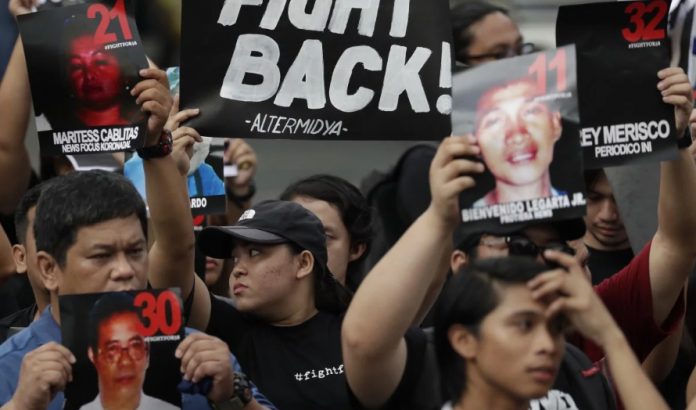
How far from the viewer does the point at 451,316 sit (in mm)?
4008

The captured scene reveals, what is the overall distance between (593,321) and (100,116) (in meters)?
1.82

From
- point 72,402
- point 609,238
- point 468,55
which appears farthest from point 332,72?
point 72,402

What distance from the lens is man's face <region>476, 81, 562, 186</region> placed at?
3.84 metres

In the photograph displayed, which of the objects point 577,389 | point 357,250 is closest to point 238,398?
point 577,389

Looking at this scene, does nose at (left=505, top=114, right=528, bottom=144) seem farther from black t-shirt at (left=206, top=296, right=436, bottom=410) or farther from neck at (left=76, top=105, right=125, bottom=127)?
neck at (left=76, top=105, right=125, bottom=127)

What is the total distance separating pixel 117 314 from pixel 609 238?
96.7 inches

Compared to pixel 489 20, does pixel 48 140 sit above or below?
below

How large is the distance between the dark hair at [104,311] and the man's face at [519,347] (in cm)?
88

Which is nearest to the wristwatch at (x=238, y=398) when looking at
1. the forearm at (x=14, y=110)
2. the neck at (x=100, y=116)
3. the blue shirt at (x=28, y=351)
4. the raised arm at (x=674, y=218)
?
the blue shirt at (x=28, y=351)

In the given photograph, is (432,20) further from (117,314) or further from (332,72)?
(117,314)

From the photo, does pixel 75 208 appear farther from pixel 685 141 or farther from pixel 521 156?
pixel 685 141

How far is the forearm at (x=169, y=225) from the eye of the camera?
16.1 feet

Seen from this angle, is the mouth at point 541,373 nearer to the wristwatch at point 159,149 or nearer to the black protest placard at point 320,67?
the wristwatch at point 159,149

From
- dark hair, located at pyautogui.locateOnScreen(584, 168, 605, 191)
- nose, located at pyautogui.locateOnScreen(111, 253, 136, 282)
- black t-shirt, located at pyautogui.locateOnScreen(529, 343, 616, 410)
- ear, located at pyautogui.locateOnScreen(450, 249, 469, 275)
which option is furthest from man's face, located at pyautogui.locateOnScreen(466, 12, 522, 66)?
nose, located at pyautogui.locateOnScreen(111, 253, 136, 282)
